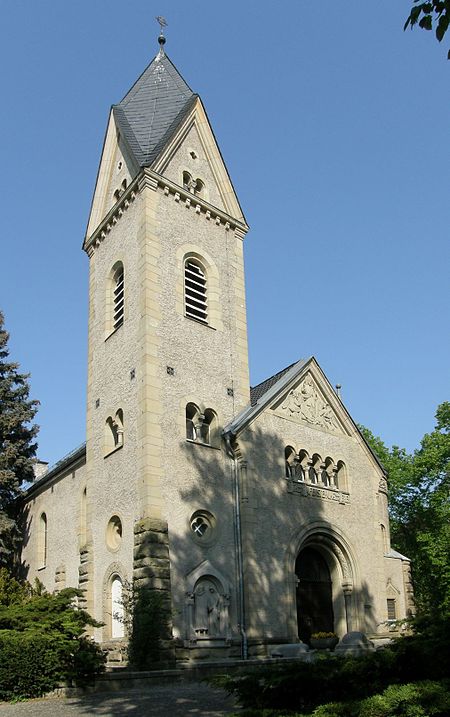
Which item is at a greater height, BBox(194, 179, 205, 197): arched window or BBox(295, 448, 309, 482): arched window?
BBox(194, 179, 205, 197): arched window

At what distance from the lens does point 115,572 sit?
20.6 meters

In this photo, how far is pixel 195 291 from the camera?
24344mm

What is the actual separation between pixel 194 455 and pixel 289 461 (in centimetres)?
410

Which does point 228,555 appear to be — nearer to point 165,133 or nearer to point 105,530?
point 105,530

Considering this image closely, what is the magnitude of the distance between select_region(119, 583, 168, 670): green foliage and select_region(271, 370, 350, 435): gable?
8077 millimetres

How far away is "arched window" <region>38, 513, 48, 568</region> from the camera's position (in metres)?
28.6

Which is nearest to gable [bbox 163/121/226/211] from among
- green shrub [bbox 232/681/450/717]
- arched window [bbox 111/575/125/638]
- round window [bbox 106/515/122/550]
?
round window [bbox 106/515/122/550]

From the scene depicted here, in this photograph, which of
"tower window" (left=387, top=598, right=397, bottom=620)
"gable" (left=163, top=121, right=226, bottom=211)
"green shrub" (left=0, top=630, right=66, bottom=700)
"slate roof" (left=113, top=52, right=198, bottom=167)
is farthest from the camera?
"tower window" (left=387, top=598, right=397, bottom=620)

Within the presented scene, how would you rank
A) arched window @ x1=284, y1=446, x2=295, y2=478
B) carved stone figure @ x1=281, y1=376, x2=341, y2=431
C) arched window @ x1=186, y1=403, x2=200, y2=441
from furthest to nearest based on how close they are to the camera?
carved stone figure @ x1=281, y1=376, x2=341, y2=431 → arched window @ x1=284, y1=446, x2=295, y2=478 → arched window @ x1=186, y1=403, x2=200, y2=441

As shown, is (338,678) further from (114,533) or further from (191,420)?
(191,420)

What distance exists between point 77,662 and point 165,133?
18.5 metres

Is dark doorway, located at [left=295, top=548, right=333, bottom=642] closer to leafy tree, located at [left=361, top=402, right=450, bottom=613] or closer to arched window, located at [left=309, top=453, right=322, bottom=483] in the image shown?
arched window, located at [left=309, top=453, right=322, bottom=483]

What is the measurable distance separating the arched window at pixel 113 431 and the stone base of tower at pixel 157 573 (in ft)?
12.1

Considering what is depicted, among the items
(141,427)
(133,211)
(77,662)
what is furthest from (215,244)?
(77,662)
